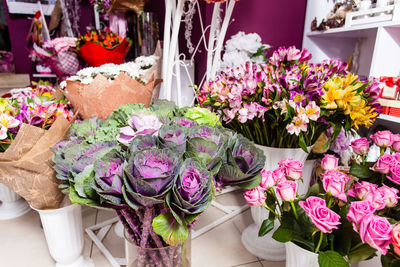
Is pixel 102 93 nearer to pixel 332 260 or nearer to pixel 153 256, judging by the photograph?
pixel 153 256

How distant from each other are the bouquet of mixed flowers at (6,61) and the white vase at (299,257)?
10.5ft

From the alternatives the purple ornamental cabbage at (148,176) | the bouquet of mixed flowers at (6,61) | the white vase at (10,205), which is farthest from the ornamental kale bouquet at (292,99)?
the bouquet of mixed flowers at (6,61)

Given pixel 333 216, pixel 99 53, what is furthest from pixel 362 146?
pixel 99 53

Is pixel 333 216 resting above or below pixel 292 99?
below

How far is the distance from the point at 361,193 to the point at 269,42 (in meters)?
1.17

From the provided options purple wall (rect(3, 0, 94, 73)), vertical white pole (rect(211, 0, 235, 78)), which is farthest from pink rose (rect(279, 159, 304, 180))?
purple wall (rect(3, 0, 94, 73))

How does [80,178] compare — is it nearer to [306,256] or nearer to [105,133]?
[105,133]

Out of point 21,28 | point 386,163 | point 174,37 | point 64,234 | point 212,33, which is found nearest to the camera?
point 386,163

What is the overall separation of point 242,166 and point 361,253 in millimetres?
259

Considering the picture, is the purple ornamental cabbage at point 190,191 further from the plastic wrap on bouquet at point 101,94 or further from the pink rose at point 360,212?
the plastic wrap on bouquet at point 101,94

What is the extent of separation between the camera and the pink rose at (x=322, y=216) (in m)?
0.41

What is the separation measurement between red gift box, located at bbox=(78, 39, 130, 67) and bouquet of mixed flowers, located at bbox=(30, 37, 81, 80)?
0.06 meters

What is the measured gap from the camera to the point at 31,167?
0.59 meters

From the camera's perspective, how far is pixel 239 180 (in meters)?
0.49
